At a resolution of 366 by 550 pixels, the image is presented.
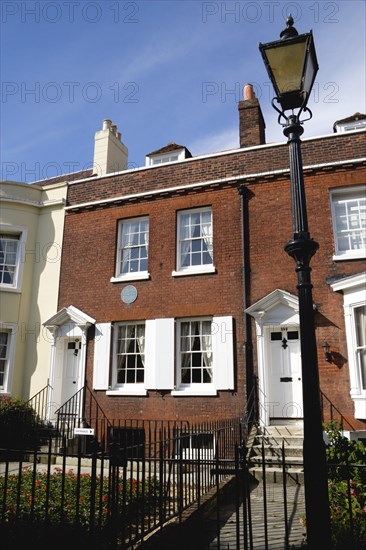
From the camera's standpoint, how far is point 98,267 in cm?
1522

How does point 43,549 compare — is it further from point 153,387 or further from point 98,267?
point 98,267

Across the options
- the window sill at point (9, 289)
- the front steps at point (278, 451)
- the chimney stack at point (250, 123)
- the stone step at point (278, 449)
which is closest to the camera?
the front steps at point (278, 451)

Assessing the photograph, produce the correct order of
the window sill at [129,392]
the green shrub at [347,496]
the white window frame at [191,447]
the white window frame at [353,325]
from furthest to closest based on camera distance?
the window sill at [129,392] → the white window frame at [353,325] → the white window frame at [191,447] → the green shrub at [347,496]

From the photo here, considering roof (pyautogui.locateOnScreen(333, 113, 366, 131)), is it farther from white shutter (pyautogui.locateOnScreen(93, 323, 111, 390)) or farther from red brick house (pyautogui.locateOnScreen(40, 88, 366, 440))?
white shutter (pyautogui.locateOnScreen(93, 323, 111, 390))

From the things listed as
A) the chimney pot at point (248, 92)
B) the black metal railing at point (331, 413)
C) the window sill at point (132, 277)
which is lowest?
the black metal railing at point (331, 413)

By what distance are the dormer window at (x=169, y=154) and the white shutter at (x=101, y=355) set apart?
21.8 ft

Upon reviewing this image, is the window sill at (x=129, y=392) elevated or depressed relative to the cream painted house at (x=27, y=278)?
depressed

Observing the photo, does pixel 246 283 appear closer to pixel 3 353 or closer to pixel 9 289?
pixel 9 289

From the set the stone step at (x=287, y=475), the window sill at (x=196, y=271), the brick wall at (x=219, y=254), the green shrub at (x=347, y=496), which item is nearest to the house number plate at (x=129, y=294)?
the brick wall at (x=219, y=254)

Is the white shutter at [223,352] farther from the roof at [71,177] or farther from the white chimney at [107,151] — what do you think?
the roof at [71,177]

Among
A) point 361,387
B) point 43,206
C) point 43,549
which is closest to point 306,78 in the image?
point 43,549

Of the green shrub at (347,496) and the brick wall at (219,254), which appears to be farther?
the brick wall at (219,254)

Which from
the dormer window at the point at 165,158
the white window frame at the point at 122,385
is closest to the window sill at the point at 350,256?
the white window frame at the point at 122,385

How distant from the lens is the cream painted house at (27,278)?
15375 millimetres
